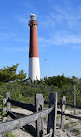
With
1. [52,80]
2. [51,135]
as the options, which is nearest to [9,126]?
[51,135]

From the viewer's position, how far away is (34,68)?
81.7 ft

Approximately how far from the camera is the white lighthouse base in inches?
972

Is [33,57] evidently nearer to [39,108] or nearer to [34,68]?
[34,68]

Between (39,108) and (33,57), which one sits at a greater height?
(33,57)

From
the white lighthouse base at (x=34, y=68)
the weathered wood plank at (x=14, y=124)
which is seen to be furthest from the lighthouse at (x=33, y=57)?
the weathered wood plank at (x=14, y=124)

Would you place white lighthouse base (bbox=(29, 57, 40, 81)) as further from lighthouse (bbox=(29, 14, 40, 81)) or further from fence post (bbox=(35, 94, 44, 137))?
fence post (bbox=(35, 94, 44, 137))

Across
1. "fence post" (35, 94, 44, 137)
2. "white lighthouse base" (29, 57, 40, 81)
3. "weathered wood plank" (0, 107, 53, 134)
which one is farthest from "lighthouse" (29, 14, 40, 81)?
"weathered wood plank" (0, 107, 53, 134)

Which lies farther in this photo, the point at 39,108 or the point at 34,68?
the point at 34,68

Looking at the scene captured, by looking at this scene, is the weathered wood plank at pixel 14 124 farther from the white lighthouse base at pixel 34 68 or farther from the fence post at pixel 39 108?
the white lighthouse base at pixel 34 68

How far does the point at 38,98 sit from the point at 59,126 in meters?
3.72

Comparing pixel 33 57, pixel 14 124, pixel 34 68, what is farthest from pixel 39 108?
pixel 34 68

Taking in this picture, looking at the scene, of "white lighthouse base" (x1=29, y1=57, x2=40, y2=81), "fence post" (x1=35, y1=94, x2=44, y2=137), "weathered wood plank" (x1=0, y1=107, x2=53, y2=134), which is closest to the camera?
"weathered wood plank" (x1=0, y1=107, x2=53, y2=134)

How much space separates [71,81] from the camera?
61.3 feet

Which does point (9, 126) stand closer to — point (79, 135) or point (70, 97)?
point (79, 135)
